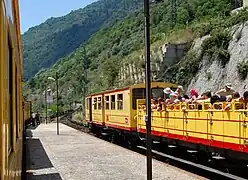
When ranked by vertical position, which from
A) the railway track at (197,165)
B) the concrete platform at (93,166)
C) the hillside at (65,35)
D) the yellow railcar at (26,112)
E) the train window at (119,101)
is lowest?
the concrete platform at (93,166)

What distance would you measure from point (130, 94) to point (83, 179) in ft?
26.0

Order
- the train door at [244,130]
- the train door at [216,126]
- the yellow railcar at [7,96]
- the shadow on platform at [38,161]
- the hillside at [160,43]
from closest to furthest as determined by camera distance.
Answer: the yellow railcar at [7,96] → the train door at [244,130] → the train door at [216,126] → the shadow on platform at [38,161] → the hillside at [160,43]

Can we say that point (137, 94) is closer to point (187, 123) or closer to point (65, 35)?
point (187, 123)

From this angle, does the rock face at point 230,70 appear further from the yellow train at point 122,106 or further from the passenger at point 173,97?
the passenger at point 173,97

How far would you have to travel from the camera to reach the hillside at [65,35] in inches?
6447

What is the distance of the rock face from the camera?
91.8ft

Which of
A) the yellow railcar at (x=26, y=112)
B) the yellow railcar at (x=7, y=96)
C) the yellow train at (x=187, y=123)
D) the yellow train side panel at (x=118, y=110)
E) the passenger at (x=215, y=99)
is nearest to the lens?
the yellow railcar at (x=7, y=96)

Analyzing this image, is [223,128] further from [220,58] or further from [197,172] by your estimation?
[220,58]

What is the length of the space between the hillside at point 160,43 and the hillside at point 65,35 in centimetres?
3949

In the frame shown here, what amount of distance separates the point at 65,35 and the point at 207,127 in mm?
165110

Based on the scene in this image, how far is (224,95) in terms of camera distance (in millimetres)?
10828

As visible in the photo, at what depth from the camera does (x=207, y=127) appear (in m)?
11.1

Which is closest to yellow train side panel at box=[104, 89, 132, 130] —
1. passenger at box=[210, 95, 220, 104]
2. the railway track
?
the railway track

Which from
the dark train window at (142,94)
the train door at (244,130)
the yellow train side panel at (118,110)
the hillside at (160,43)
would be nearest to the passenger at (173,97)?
the dark train window at (142,94)
